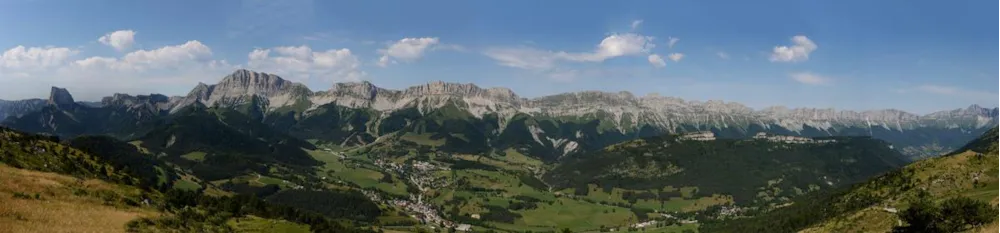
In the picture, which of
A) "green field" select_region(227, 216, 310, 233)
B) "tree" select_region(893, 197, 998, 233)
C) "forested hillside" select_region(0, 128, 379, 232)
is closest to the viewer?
"forested hillside" select_region(0, 128, 379, 232)

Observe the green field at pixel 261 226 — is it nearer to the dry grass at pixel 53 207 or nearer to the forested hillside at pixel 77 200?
the forested hillside at pixel 77 200

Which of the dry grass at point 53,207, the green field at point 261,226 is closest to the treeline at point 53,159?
the dry grass at point 53,207

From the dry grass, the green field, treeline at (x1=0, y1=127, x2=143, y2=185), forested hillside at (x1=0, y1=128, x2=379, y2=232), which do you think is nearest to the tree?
forested hillside at (x1=0, y1=128, x2=379, y2=232)

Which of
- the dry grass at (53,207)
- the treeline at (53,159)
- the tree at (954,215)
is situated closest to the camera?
the dry grass at (53,207)

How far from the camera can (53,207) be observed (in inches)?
3056

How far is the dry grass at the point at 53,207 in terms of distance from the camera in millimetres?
67625

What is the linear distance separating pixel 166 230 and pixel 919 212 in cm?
11836

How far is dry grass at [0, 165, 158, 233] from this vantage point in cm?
6762

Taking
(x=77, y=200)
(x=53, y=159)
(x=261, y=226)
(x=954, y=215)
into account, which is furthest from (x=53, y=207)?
(x=954, y=215)

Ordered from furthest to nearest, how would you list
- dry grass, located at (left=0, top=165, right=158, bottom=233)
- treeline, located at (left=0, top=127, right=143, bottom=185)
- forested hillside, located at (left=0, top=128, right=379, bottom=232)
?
treeline, located at (left=0, top=127, right=143, bottom=185), forested hillside, located at (left=0, top=128, right=379, bottom=232), dry grass, located at (left=0, top=165, right=158, bottom=233)

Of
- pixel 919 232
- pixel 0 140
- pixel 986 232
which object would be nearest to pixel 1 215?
pixel 0 140

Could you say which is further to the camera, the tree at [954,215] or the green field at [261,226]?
the green field at [261,226]

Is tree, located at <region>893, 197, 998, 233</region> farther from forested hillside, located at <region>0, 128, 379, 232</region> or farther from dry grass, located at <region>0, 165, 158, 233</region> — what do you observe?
dry grass, located at <region>0, 165, 158, 233</region>

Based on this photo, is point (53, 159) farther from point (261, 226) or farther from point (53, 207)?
point (53, 207)
